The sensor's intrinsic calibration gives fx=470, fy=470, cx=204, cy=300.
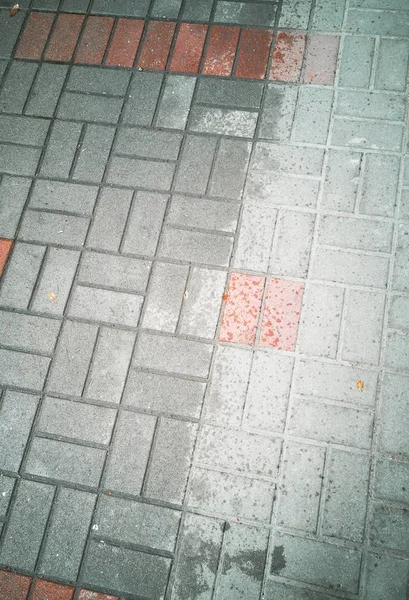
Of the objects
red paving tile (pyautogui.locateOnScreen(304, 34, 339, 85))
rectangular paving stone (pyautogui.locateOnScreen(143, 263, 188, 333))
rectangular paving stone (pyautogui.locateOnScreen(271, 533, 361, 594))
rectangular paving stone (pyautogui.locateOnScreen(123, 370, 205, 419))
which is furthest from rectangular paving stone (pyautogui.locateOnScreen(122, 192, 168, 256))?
rectangular paving stone (pyautogui.locateOnScreen(271, 533, 361, 594))

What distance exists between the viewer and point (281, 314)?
8.52 ft

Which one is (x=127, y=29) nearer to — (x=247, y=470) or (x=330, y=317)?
(x=330, y=317)

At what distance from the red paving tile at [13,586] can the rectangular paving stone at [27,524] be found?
0.05 meters

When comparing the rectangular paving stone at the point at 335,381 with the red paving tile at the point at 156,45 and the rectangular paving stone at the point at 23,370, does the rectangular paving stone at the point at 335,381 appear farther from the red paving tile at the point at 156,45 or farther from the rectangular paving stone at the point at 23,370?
the red paving tile at the point at 156,45

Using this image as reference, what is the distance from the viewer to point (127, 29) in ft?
10.8

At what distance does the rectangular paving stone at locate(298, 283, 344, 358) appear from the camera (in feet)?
8.29

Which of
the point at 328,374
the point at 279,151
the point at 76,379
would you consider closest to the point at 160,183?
the point at 279,151

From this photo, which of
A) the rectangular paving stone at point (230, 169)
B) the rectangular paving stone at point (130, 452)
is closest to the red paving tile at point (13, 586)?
the rectangular paving stone at point (130, 452)

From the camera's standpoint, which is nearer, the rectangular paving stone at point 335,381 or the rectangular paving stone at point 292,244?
the rectangular paving stone at point 335,381

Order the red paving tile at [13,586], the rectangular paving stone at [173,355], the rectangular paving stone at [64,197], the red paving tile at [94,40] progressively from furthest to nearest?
the red paving tile at [94,40]
the rectangular paving stone at [64,197]
the rectangular paving stone at [173,355]
the red paving tile at [13,586]

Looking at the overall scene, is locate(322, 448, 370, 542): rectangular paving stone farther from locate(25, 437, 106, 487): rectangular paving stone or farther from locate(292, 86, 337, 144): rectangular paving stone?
locate(292, 86, 337, 144): rectangular paving stone

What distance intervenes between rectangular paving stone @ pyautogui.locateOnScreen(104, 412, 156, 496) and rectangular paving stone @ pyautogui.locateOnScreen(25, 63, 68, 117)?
6.83 feet

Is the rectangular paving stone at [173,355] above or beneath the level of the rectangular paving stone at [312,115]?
beneath

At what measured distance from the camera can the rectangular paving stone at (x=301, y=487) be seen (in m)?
2.32
